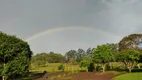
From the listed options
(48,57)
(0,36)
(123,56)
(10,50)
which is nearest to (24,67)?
(10,50)

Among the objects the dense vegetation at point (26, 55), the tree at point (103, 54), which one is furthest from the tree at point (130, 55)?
the tree at point (103, 54)

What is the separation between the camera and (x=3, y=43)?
2393 inches

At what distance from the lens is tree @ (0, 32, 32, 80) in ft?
197

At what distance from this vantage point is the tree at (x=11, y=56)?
6000 cm

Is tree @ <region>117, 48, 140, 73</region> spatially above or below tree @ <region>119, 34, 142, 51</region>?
below

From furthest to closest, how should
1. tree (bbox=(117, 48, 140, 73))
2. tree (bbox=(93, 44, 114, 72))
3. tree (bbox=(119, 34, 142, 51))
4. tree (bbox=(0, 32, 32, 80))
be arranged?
tree (bbox=(93, 44, 114, 72)) → tree (bbox=(119, 34, 142, 51)) → tree (bbox=(117, 48, 140, 73)) → tree (bbox=(0, 32, 32, 80))

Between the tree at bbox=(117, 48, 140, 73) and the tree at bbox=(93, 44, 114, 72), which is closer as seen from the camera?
the tree at bbox=(117, 48, 140, 73)

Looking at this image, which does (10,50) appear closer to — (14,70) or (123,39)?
(14,70)

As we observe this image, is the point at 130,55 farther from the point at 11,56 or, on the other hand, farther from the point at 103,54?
the point at 11,56

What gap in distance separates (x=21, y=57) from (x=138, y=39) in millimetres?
40032

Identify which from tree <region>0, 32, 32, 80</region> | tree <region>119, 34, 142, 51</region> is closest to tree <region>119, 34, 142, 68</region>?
tree <region>119, 34, 142, 51</region>

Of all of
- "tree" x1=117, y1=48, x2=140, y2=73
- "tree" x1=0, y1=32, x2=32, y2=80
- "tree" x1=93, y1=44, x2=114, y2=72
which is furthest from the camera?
"tree" x1=93, y1=44, x2=114, y2=72

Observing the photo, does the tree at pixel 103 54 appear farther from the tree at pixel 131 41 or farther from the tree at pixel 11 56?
the tree at pixel 11 56

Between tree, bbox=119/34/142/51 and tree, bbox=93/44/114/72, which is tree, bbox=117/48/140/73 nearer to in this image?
tree, bbox=119/34/142/51
